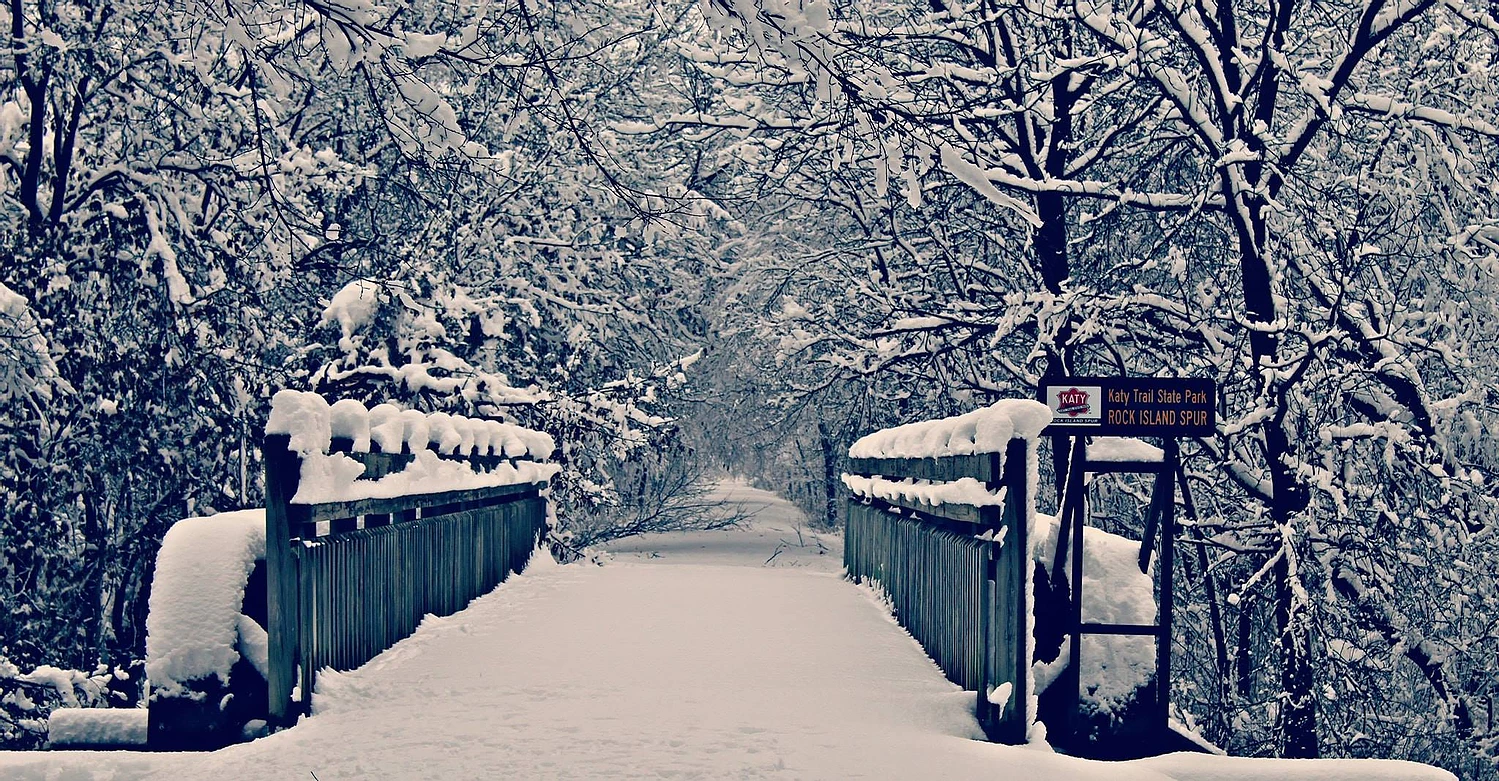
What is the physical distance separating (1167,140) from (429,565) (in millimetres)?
9982

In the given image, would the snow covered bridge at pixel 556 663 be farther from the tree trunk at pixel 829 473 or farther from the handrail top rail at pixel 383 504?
the tree trunk at pixel 829 473

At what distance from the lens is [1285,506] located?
44.7 feet

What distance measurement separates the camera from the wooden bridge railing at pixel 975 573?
19.9 feet

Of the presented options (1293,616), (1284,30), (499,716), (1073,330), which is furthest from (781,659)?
(1284,30)

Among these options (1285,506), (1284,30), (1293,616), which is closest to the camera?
(1293,616)

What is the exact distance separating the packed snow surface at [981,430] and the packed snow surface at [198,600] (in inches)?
120

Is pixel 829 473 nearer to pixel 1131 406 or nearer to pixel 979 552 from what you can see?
pixel 1131 406

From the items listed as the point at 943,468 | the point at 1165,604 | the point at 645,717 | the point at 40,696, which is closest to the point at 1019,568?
the point at 1165,604

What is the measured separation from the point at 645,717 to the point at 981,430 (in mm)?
1821

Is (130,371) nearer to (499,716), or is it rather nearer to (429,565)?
(429,565)

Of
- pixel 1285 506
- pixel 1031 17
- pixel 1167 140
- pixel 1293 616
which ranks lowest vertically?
pixel 1293 616

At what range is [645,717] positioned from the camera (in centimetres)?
621

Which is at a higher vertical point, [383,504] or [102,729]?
[383,504]

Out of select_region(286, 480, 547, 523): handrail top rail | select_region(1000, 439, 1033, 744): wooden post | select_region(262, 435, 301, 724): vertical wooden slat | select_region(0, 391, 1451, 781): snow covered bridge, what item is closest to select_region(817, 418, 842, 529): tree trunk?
select_region(286, 480, 547, 523): handrail top rail
